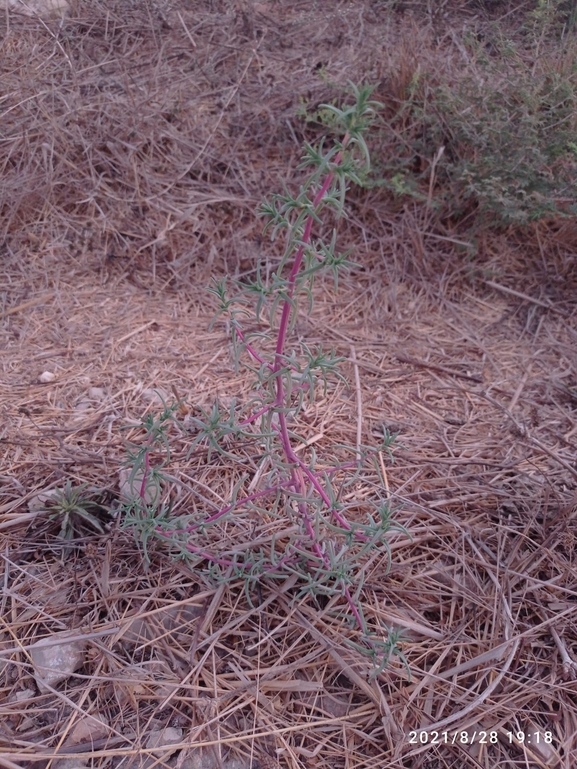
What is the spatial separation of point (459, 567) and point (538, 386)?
99 cm

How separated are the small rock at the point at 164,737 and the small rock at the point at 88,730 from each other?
0.10 metres

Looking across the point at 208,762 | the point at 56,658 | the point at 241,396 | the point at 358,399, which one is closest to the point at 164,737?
the point at 208,762

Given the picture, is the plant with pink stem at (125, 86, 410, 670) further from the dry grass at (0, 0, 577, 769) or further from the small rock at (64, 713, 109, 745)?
the small rock at (64, 713, 109, 745)

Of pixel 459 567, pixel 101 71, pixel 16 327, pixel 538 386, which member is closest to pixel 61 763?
pixel 459 567

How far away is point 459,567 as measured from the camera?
1.60 metres

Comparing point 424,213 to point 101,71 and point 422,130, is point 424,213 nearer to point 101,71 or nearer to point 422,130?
point 422,130

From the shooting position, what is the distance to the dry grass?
1317 mm

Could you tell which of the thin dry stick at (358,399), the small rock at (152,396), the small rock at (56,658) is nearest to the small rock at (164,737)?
the small rock at (56,658)

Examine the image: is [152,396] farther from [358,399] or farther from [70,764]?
[70,764]

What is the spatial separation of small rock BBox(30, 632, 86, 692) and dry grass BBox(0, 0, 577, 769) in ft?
0.10

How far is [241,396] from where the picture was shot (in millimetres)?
2105

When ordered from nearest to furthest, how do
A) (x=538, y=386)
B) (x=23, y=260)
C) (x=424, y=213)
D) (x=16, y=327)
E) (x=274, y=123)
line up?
(x=538, y=386)
(x=16, y=327)
(x=23, y=260)
(x=424, y=213)
(x=274, y=123)

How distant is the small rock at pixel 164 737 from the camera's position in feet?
4.08

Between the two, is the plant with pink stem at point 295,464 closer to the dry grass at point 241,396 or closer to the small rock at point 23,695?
the dry grass at point 241,396
